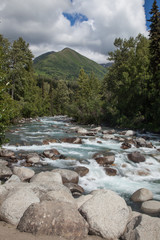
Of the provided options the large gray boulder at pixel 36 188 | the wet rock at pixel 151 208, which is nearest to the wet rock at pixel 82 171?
the large gray boulder at pixel 36 188

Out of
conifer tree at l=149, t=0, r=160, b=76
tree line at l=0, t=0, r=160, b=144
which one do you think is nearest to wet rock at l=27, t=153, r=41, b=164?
tree line at l=0, t=0, r=160, b=144

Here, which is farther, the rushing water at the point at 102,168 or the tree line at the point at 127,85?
the tree line at the point at 127,85

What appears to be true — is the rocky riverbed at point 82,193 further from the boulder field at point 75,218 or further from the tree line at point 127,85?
the tree line at point 127,85

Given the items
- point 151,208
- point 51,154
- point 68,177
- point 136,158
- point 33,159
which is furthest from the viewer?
point 51,154

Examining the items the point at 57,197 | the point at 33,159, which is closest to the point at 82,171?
the point at 33,159

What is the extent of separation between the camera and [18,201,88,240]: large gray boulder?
15.6ft

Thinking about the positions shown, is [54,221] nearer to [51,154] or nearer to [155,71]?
[51,154]

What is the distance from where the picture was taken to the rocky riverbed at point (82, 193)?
4.95m

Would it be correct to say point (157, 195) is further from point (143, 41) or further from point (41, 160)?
point (143, 41)

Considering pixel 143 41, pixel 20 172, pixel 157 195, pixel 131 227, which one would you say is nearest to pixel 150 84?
pixel 143 41

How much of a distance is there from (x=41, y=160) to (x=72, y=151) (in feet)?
10.6

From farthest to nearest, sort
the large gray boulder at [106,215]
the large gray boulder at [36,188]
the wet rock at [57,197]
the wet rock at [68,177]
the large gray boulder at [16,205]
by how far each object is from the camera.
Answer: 1. the wet rock at [68,177]
2. the large gray boulder at [36,188]
3. the wet rock at [57,197]
4. the large gray boulder at [16,205]
5. the large gray boulder at [106,215]

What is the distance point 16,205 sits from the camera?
213 inches

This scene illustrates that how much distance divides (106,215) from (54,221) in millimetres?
1440
